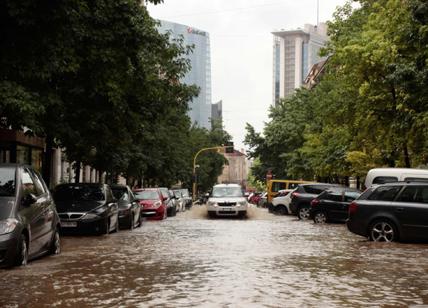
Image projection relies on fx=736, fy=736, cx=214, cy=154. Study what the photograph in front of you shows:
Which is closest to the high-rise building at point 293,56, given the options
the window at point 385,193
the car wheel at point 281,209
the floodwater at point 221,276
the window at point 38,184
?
the car wheel at point 281,209

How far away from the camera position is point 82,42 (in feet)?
58.3

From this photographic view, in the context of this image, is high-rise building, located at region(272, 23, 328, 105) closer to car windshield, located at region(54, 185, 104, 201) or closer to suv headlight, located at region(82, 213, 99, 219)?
car windshield, located at region(54, 185, 104, 201)

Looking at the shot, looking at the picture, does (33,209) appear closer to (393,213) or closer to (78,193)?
(78,193)

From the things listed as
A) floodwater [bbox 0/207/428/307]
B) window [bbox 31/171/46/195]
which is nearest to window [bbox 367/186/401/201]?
floodwater [bbox 0/207/428/307]

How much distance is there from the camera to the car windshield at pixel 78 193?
19.2 meters

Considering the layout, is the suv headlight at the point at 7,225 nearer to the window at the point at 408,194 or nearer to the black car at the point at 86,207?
the black car at the point at 86,207

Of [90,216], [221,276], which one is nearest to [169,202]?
[90,216]

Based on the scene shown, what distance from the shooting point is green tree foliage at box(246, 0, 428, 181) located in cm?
2109

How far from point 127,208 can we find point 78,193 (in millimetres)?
3744

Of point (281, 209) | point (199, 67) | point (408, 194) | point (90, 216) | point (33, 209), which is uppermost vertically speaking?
point (199, 67)

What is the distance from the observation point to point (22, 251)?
11016 mm

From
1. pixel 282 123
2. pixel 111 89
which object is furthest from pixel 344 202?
pixel 282 123

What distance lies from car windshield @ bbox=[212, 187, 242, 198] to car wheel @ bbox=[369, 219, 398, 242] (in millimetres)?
15965

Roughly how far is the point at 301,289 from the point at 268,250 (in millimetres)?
5796
